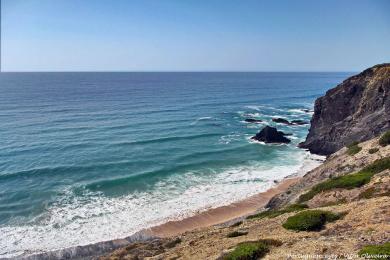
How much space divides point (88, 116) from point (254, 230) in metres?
80.6

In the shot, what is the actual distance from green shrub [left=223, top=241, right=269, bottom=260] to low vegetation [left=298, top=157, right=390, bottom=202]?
45.2 feet

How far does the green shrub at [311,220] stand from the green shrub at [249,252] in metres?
3.44

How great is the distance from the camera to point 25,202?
4381cm

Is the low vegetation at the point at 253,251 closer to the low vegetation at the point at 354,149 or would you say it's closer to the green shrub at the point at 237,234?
the green shrub at the point at 237,234

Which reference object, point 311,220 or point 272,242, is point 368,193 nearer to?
point 311,220

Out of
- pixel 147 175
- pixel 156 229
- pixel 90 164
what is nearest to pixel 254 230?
pixel 156 229

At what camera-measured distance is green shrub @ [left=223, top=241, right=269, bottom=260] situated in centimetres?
1692

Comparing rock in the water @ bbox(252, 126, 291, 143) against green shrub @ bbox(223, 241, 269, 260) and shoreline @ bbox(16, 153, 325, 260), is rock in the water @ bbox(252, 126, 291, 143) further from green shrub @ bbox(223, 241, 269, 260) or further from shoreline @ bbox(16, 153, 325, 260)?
green shrub @ bbox(223, 241, 269, 260)

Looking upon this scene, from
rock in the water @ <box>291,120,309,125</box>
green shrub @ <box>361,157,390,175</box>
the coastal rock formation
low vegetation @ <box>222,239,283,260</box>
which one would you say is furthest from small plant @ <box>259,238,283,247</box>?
rock in the water @ <box>291,120,309,125</box>

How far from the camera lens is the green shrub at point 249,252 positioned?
16.9 m

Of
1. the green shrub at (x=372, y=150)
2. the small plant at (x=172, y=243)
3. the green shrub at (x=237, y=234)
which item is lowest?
the small plant at (x=172, y=243)

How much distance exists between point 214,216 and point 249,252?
2434 cm

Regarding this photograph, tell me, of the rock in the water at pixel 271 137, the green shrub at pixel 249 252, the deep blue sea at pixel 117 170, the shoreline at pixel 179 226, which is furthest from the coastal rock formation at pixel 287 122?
the green shrub at pixel 249 252

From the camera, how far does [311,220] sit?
2020 cm
